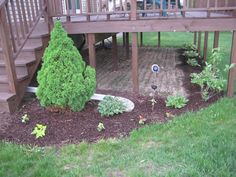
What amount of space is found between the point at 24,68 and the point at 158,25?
2.32 m

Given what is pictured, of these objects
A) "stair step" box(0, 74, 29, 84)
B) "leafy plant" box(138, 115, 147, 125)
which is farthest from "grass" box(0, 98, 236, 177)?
"stair step" box(0, 74, 29, 84)

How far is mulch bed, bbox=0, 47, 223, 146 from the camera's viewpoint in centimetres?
342

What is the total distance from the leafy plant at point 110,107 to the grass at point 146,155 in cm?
61

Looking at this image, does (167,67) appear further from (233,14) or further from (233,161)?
(233,161)

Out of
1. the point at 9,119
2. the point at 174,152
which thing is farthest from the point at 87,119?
the point at 174,152

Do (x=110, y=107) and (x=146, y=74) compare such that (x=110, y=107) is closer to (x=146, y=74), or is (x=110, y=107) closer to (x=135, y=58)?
(x=135, y=58)

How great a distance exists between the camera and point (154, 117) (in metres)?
3.90

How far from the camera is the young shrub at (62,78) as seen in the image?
12.5 feet

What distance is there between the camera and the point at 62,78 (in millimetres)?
3814

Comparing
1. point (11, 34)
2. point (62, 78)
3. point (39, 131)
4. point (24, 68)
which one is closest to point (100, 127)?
point (39, 131)

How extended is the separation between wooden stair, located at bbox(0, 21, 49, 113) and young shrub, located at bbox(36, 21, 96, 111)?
524mm

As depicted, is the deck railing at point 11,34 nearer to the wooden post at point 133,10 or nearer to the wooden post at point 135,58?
the wooden post at point 133,10

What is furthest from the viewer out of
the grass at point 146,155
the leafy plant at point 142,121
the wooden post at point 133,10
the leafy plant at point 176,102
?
the wooden post at point 133,10

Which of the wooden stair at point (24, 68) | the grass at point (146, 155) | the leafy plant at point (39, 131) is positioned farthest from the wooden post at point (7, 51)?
the grass at point (146, 155)
